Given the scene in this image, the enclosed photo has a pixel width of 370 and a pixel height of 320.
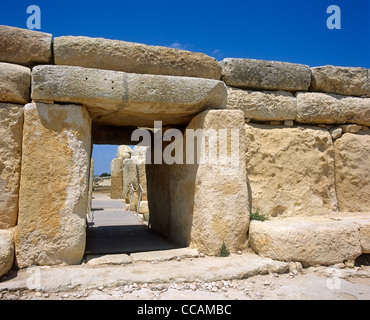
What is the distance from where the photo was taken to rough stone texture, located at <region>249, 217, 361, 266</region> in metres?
3.02

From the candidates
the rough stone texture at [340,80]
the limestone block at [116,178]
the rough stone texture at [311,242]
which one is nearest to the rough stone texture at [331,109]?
the rough stone texture at [340,80]

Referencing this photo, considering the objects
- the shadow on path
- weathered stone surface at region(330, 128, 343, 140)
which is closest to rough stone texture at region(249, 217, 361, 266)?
the shadow on path

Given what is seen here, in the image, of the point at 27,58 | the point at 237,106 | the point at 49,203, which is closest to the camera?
the point at 49,203

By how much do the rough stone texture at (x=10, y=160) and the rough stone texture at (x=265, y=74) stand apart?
2.43 meters

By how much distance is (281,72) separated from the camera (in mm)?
4125

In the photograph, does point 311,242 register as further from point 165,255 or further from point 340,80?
point 340,80

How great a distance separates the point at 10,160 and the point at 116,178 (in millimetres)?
10635

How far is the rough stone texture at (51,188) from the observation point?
280 cm

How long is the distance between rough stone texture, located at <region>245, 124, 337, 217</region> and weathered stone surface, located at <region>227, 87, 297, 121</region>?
0.49 feet

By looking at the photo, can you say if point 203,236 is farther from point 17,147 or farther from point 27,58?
point 27,58

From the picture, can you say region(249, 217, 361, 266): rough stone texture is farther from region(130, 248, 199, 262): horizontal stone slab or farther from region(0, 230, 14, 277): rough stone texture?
region(0, 230, 14, 277): rough stone texture

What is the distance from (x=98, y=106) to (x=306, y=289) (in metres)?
2.53

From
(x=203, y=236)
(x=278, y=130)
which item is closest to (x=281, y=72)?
(x=278, y=130)

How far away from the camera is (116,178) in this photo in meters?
13.4
